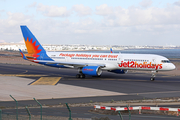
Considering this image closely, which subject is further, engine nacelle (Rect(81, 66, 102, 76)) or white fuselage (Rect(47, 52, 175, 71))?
engine nacelle (Rect(81, 66, 102, 76))

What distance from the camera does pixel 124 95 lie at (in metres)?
31.4

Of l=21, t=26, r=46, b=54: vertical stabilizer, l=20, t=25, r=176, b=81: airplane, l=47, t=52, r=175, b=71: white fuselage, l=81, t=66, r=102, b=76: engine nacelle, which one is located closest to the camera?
l=47, t=52, r=175, b=71: white fuselage

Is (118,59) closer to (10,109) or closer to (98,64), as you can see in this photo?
(98,64)

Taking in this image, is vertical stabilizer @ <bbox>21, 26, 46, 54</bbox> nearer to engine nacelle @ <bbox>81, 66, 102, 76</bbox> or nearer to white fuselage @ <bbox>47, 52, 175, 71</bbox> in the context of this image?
white fuselage @ <bbox>47, 52, 175, 71</bbox>

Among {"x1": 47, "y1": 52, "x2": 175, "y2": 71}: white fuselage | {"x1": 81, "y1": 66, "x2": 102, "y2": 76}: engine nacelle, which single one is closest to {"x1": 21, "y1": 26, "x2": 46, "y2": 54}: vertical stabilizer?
{"x1": 47, "y1": 52, "x2": 175, "y2": 71}: white fuselage

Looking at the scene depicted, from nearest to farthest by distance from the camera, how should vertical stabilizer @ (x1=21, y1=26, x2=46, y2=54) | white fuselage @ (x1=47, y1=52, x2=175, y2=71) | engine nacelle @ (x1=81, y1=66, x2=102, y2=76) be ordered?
1. white fuselage @ (x1=47, y1=52, x2=175, y2=71)
2. engine nacelle @ (x1=81, y1=66, x2=102, y2=76)
3. vertical stabilizer @ (x1=21, y1=26, x2=46, y2=54)

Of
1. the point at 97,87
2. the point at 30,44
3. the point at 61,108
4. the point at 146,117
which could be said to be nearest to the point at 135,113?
the point at 146,117

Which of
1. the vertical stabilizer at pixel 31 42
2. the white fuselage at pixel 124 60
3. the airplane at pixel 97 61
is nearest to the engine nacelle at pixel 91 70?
the airplane at pixel 97 61

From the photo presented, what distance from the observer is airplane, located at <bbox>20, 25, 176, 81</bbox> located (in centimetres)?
4478

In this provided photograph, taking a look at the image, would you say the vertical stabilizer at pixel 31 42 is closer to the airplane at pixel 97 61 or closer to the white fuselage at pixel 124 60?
the airplane at pixel 97 61

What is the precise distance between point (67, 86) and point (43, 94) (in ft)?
22.4

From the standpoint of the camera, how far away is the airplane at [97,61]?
147ft

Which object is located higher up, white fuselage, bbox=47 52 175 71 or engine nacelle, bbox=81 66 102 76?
white fuselage, bbox=47 52 175 71

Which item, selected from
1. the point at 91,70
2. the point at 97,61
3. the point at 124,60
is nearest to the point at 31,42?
the point at 97,61
